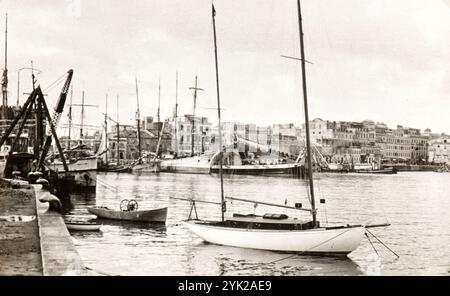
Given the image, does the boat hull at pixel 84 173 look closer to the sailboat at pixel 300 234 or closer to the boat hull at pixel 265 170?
the sailboat at pixel 300 234

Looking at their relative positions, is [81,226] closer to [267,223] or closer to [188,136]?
[267,223]

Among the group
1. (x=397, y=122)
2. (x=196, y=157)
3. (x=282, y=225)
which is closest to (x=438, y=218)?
(x=397, y=122)

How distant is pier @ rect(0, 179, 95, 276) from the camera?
6.69 meters

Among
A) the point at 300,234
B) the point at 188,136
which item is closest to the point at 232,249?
the point at 300,234

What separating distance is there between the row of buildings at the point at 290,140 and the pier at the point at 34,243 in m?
3.34

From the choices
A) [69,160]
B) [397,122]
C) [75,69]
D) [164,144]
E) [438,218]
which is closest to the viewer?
[75,69]

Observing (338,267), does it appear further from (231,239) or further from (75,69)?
(75,69)

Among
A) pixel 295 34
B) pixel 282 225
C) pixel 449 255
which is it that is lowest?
pixel 449 255

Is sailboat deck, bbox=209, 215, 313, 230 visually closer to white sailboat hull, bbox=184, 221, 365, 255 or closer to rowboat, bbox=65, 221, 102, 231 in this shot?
white sailboat hull, bbox=184, 221, 365, 255

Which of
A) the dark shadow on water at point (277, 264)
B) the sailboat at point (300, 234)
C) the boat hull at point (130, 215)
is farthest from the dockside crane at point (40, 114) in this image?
the dark shadow on water at point (277, 264)

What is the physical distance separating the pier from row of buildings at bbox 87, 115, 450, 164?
3.34 metres

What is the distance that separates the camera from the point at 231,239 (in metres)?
14.9

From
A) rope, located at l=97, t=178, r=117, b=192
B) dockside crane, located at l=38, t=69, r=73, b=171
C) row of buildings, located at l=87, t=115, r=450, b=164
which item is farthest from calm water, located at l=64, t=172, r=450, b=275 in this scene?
row of buildings, located at l=87, t=115, r=450, b=164
